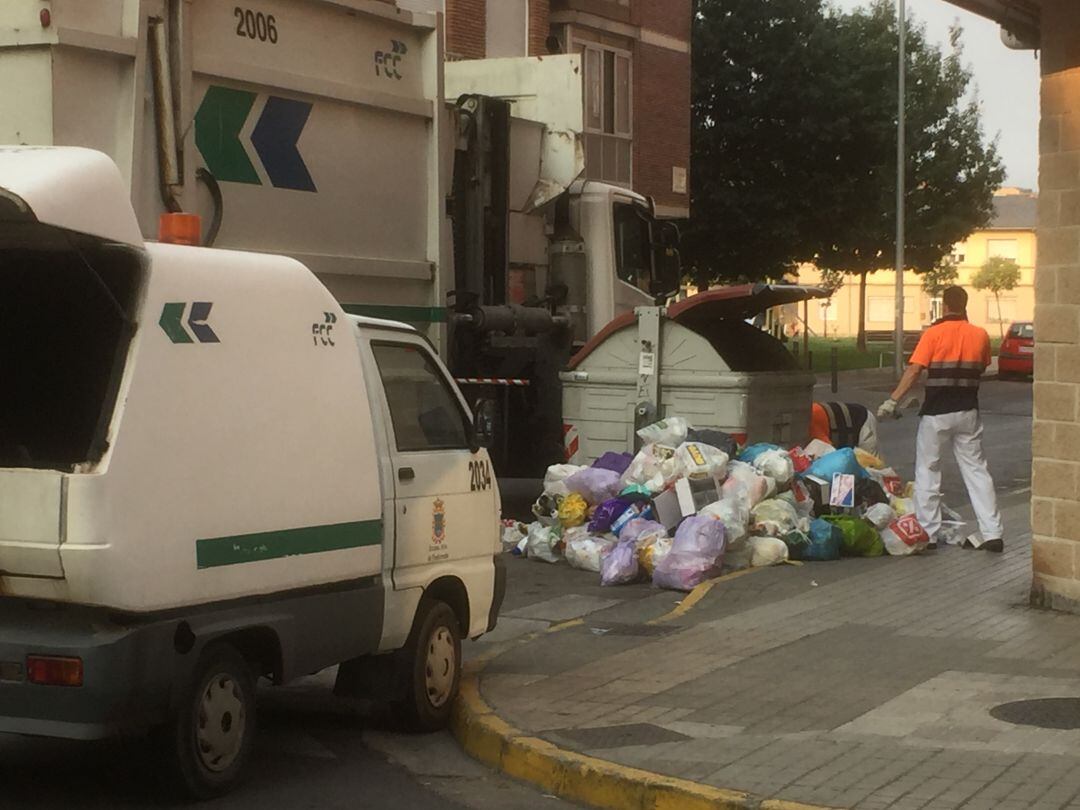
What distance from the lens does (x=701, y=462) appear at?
40.5 ft

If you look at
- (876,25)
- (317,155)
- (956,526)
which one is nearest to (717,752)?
(317,155)

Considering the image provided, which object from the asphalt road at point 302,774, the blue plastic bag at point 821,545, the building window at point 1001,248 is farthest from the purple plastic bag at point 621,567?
the building window at point 1001,248

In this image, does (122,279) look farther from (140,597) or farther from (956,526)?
(956,526)

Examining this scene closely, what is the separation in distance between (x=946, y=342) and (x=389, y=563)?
647 cm

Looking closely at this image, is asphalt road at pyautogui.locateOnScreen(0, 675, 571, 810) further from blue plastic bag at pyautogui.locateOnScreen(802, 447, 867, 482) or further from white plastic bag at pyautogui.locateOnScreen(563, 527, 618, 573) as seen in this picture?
blue plastic bag at pyautogui.locateOnScreen(802, 447, 867, 482)

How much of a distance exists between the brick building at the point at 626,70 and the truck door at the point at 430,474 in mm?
21770

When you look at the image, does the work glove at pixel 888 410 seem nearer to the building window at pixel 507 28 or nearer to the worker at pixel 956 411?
the worker at pixel 956 411

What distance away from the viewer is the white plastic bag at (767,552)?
466 inches

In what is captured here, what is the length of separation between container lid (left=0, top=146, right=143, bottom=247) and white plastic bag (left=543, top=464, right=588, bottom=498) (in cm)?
737

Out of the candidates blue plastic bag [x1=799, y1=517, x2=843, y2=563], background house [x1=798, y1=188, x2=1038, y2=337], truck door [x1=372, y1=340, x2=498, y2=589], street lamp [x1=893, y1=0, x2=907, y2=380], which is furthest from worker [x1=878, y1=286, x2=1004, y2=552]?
background house [x1=798, y1=188, x2=1038, y2=337]

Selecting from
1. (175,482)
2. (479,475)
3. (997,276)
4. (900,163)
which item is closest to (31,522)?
(175,482)

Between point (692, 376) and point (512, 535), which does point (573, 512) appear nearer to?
point (512, 535)

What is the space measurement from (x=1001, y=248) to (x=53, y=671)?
393ft

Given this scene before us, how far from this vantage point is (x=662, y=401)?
46.1 ft
